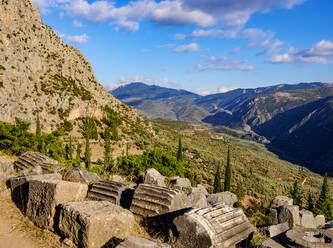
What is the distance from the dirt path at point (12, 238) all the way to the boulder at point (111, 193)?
249cm

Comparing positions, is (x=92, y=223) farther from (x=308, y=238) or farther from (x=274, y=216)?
(x=274, y=216)

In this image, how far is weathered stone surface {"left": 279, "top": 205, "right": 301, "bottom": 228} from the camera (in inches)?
630

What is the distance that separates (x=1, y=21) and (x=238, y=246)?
60941 millimetres

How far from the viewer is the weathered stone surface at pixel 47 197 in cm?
759

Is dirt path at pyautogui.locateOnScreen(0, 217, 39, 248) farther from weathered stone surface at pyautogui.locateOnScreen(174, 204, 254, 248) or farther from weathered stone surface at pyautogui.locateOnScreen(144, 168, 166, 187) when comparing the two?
weathered stone surface at pyautogui.locateOnScreen(144, 168, 166, 187)

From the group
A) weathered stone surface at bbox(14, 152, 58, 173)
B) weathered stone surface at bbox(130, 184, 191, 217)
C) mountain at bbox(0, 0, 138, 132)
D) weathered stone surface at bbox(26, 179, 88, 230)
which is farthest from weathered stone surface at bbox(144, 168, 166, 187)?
mountain at bbox(0, 0, 138, 132)

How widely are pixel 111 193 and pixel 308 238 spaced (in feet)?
21.2

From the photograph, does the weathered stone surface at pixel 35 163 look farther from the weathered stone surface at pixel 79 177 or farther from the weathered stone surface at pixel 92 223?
the weathered stone surface at pixel 92 223

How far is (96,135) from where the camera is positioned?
1980 inches

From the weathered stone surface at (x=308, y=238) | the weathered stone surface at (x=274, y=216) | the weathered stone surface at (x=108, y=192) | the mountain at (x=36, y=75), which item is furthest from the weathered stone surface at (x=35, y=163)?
the mountain at (x=36, y=75)

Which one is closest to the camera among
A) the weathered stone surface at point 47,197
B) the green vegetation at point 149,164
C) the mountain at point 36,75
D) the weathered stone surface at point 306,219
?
the weathered stone surface at point 47,197

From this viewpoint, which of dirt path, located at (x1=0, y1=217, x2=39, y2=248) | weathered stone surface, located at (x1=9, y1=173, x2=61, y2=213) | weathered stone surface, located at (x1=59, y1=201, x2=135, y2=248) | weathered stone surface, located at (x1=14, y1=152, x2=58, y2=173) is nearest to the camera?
weathered stone surface, located at (x1=59, y1=201, x2=135, y2=248)

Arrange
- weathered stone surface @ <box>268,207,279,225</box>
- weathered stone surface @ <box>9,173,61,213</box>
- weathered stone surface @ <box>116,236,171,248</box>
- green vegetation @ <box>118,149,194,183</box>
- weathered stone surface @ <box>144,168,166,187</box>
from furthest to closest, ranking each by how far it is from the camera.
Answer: green vegetation @ <box>118,149,194,183</box>
weathered stone surface @ <box>268,207,279,225</box>
weathered stone surface @ <box>144,168,166,187</box>
weathered stone surface @ <box>9,173,61,213</box>
weathered stone surface @ <box>116,236,171,248</box>

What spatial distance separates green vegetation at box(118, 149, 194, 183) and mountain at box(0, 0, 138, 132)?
30.2 m
